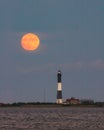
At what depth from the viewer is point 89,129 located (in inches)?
3054

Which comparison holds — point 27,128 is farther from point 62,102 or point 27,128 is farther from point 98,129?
point 62,102

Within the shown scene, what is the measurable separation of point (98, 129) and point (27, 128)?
27.4 ft

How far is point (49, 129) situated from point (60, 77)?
103 metres

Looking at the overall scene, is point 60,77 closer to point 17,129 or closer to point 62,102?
point 62,102

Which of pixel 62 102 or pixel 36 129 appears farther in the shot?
pixel 62 102

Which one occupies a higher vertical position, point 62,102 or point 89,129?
point 62,102

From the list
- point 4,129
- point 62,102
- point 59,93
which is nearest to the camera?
point 4,129

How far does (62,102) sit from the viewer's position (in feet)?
622

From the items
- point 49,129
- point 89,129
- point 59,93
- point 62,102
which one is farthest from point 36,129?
point 62,102

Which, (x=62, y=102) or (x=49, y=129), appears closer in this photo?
(x=49, y=129)

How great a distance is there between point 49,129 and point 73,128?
414cm

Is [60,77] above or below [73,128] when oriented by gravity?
above

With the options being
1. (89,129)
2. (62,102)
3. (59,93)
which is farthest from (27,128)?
(62,102)

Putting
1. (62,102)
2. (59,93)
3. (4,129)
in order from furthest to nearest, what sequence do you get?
1. (62,102)
2. (59,93)
3. (4,129)
